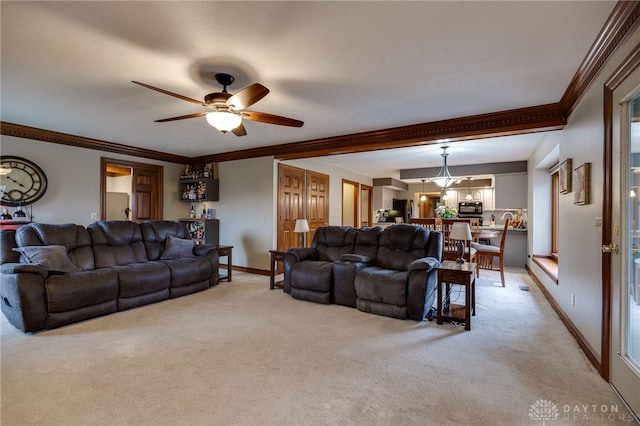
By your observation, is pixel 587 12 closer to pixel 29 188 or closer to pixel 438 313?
pixel 438 313

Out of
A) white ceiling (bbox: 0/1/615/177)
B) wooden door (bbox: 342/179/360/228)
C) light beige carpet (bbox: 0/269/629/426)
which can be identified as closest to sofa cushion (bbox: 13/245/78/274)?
light beige carpet (bbox: 0/269/629/426)

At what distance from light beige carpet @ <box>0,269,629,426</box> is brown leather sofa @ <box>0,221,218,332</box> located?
205mm

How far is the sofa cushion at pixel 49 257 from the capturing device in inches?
130

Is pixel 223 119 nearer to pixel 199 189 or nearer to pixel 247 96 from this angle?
pixel 247 96

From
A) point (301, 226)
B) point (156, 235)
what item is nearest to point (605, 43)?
point (301, 226)

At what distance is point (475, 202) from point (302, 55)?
7568 millimetres

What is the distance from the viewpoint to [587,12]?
183cm

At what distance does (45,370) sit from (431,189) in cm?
940

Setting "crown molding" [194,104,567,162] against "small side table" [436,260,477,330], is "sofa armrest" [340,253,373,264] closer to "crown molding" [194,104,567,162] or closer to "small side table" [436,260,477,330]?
"small side table" [436,260,477,330]

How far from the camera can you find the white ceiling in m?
1.84

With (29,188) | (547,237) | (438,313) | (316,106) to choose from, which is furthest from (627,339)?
(29,188)

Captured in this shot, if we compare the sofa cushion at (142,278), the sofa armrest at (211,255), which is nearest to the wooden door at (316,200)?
the sofa armrest at (211,255)

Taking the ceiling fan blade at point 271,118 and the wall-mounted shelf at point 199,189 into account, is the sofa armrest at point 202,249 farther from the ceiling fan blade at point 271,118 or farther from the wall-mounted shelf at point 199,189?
the ceiling fan blade at point 271,118

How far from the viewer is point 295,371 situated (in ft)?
7.51
